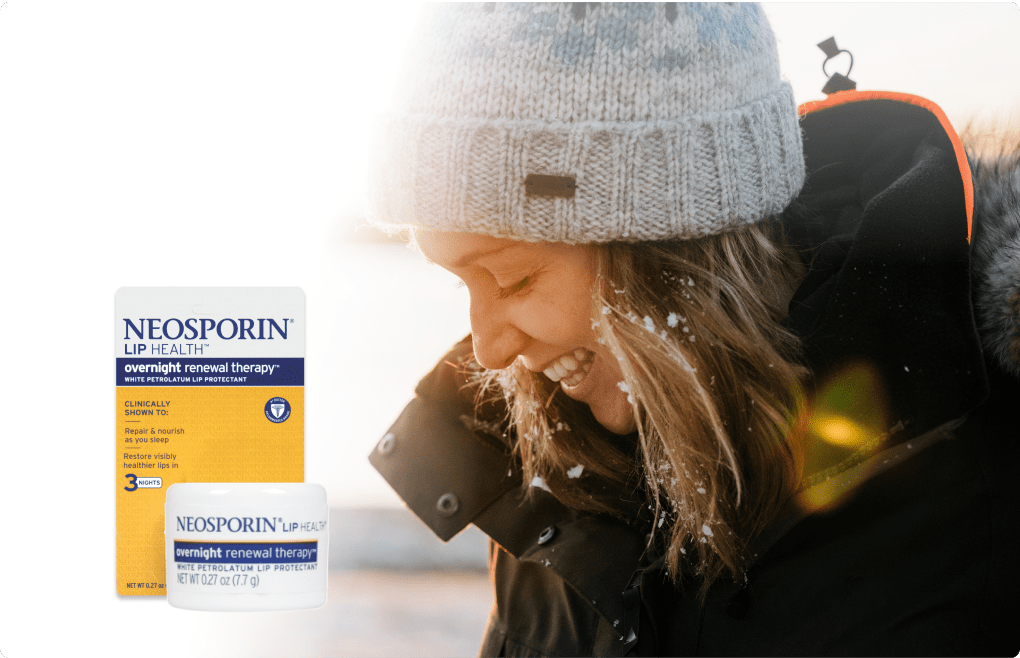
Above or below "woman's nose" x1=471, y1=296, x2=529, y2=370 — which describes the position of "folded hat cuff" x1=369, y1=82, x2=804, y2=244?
above

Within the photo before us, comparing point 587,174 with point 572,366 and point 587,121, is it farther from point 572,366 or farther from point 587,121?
point 572,366

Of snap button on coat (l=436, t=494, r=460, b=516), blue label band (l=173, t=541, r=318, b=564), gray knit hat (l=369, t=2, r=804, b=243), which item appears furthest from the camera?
snap button on coat (l=436, t=494, r=460, b=516)

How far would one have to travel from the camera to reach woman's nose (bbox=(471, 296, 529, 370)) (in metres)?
0.74

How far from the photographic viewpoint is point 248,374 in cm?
75

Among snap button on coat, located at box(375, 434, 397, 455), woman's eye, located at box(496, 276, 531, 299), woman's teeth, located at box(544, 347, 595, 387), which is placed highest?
woman's eye, located at box(496, 276, 531, 299)

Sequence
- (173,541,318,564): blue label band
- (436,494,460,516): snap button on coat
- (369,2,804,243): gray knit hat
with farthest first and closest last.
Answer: (436,494,460,516): snap button on coat, (173,541,318,564): blue label band, (369,2,804,243): gray knit hat

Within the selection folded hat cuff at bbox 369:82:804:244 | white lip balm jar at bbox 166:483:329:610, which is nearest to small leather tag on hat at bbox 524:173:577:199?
folded hat cuff at bbox 369:82:804:244

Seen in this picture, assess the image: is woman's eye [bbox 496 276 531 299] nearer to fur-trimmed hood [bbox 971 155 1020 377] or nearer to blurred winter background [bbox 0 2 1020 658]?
blurred winter background [bbox 0 2 1020 658]

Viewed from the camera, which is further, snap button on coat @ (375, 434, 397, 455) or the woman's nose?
snap button on coat @ (375, 434, 397, 455)

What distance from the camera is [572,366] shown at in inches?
32.0

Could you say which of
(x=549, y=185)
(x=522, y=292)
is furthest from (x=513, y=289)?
(x=549, y=185)

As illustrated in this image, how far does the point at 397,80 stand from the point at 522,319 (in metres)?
0.26

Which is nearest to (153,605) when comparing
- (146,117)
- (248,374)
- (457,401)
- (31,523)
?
(31,523)

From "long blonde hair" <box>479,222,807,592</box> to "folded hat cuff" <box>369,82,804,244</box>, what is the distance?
5 centimetres
